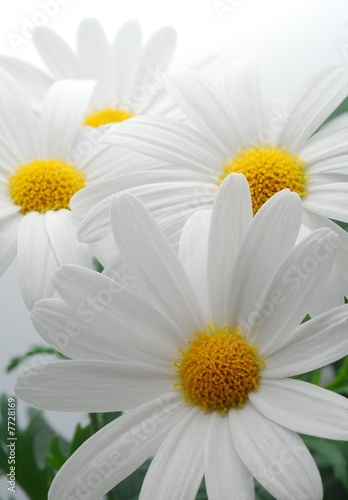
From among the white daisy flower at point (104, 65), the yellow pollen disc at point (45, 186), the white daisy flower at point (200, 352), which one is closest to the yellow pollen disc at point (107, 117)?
the white daisy flower at point (104, 65)

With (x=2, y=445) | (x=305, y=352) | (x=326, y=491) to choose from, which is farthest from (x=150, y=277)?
(x=326, y=491)

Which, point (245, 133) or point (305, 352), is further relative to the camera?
point (245, 133)

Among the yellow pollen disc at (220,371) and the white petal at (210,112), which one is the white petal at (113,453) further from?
the white petal at (210,112)

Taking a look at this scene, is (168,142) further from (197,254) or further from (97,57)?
(97,57)

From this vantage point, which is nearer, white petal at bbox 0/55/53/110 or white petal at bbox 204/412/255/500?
white petal at bbox 204/412/255/500

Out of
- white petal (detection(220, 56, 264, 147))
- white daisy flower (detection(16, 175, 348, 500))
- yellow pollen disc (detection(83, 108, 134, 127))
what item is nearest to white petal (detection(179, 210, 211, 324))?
white daisy flower (detection(16, 175, 348, 500))

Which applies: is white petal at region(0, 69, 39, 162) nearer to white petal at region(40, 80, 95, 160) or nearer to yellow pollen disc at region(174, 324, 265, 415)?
white petal at region(40, 80, 95, 160)

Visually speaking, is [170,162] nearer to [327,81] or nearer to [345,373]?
[327,81]
